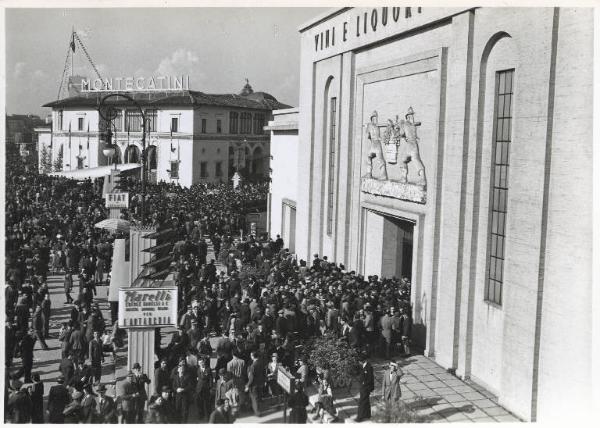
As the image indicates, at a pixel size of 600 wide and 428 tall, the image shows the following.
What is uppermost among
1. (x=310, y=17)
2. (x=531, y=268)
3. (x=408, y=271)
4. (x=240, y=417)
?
(x=310, y=17)

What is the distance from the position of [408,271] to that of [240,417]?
10392 millimetres

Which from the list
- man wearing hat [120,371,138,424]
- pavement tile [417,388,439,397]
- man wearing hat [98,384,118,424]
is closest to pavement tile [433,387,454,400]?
pavement tile [417,388,439,397]

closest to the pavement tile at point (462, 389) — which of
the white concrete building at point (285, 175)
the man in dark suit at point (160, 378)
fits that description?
the man in dark suit at point (160, 378)

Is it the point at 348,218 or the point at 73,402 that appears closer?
the point at 73,402

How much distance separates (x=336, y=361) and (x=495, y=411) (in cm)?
356

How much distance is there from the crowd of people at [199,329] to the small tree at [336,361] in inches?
11.2

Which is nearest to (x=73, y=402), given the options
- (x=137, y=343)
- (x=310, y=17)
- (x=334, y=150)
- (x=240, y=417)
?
(x=137, y=343)

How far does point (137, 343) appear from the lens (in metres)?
13.1

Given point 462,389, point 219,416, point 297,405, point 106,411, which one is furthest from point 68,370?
point 462,389

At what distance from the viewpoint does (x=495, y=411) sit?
1474 centimetres

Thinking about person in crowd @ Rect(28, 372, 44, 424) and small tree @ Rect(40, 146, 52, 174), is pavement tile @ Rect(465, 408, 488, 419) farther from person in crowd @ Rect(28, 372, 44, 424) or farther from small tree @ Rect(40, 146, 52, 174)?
small tree @ Rect(40, 146, 52, 174)

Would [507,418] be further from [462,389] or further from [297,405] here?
[297,405]

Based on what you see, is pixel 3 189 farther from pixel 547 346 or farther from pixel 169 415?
pixel 547 346

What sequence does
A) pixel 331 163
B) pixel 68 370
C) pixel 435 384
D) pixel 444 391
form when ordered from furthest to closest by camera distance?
pixel 331 163, pixel 435 384, pixel 444 391, pixel 68 370
